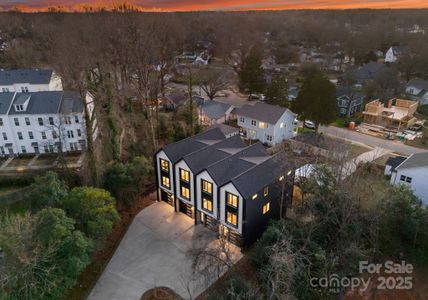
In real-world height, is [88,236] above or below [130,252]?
above

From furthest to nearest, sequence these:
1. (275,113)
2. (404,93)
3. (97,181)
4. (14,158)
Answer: (404,93) < (275,113) < (14,158) < (97,181)

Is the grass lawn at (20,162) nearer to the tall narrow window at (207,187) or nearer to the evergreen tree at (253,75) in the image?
the tall narrow window at (207,187)

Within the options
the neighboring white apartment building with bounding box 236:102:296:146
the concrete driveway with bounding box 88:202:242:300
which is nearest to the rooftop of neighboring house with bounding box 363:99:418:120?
the neighboring white apartment building with bounding box 236:102:296:146

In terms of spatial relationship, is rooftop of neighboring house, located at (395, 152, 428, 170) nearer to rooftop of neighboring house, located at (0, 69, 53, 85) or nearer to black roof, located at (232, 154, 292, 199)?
black roof, located at (232, 154, 292, 199)

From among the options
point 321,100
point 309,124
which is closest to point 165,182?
point 321,100

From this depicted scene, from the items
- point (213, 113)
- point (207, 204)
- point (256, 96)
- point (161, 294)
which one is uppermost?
point (213, 113)

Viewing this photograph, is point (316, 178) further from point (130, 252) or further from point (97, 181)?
point (97, 181)

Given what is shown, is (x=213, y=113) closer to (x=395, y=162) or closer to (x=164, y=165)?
(x=164, y=165)

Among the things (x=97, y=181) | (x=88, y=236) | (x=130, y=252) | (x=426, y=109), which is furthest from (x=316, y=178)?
(x=426, y=109)
